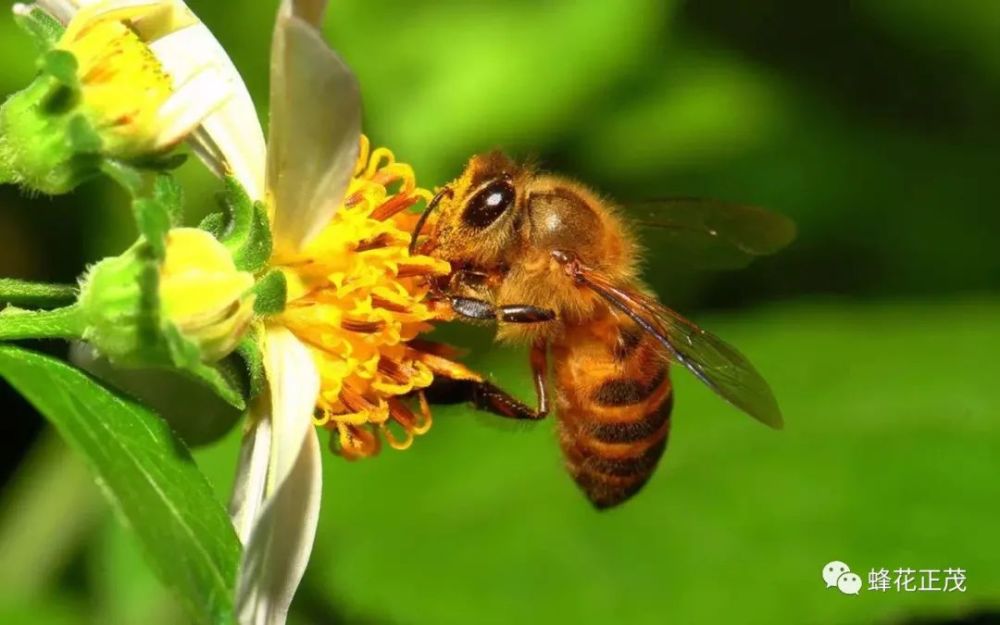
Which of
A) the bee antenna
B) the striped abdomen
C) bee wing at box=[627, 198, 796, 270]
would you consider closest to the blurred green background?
bee wing at box=[627, 198, 796, 270]

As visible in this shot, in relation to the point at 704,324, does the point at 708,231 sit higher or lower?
higher

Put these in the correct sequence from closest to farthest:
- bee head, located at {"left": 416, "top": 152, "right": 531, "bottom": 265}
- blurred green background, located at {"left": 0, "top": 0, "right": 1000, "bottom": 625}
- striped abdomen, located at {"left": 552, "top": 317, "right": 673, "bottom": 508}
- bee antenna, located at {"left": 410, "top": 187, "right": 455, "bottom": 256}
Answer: bee antenna, located at {"left": 410, "top": 187, "right": 455, "bottom": 256} → bee head, located at {"left": 416, "top": 152, "right": 531, "bottom": 265} → striped abdomen, located at {"left": 552, "top": 317, "right": 673, "bottom": 508} → blurred green background, located at {"left": 0, "top": 0, "right": 1000, "bottom": 625}

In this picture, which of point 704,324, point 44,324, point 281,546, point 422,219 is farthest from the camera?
point 704,324

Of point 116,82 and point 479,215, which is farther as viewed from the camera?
point 479,215

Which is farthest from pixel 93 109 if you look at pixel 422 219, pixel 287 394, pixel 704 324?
pixel 704 324

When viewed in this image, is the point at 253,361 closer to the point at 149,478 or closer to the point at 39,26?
the point at 149,478

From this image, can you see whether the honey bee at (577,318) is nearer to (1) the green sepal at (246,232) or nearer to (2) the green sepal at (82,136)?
(1) the green sepal at (246,232)

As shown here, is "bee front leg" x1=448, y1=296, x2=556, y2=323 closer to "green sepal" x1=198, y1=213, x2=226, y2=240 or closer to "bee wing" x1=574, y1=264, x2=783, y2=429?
"bee wing" x1=574, y1=264, x2=783, y2=429
